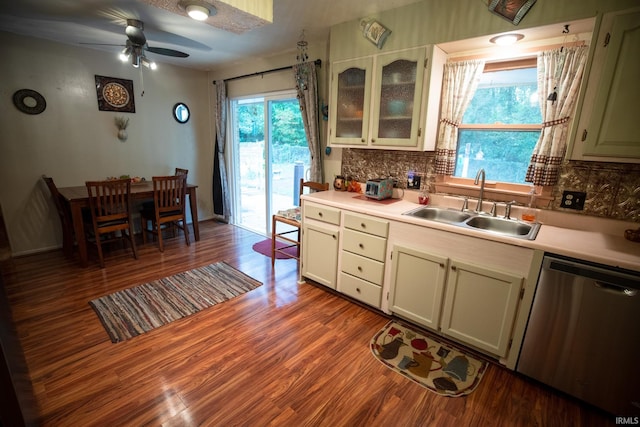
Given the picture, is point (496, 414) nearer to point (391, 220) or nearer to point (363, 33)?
point (391, 220)

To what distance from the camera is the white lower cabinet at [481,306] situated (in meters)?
1.78

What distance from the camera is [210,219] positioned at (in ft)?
16.8

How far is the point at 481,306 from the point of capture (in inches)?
74.4

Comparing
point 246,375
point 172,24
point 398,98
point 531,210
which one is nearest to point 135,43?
point 172,24

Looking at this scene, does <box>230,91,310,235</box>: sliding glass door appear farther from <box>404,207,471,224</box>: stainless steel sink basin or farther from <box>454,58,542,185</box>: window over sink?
<box>454,58,542,185</box>: window over sink

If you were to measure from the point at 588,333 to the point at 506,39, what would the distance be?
6.23ft

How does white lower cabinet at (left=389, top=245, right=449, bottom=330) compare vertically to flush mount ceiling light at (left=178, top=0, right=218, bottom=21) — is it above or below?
below

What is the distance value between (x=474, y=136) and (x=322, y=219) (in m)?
1.45

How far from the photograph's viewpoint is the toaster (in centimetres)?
258

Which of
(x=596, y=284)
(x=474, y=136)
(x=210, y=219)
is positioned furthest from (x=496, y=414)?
(x=210, y=219)

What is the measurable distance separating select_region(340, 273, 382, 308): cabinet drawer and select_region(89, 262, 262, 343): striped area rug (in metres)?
0.91

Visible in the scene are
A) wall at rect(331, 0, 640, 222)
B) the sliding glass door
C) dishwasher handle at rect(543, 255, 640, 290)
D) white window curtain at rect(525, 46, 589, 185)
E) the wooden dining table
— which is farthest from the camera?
the sliding glass door

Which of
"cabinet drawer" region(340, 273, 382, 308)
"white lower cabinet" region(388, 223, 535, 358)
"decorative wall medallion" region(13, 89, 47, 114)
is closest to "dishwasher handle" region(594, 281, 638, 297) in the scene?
"white lower cabinet" region(388, 223, 535, 358)

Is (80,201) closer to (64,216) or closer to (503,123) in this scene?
(64,216)
